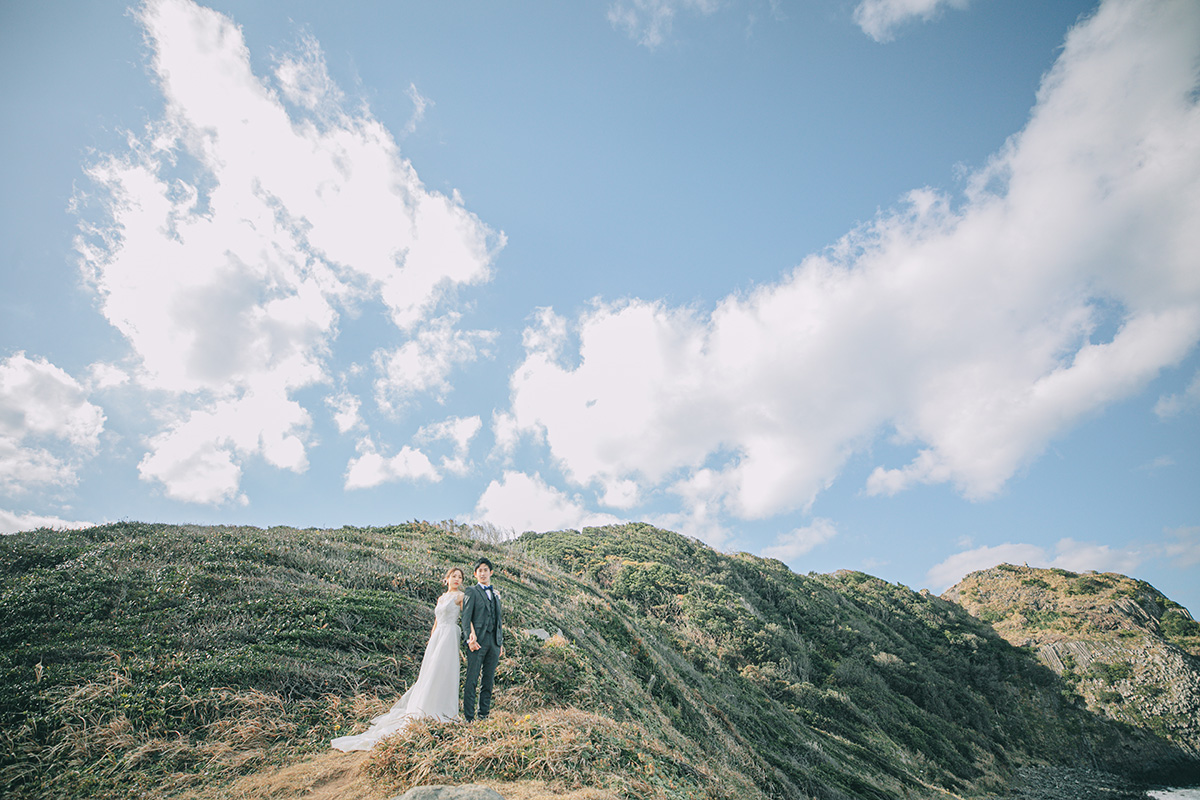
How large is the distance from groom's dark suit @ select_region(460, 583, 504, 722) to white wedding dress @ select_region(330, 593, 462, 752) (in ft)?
0.66

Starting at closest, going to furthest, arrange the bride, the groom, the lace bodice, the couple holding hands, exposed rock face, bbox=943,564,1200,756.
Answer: the bride, the couple holding hands, the groom, the lace bodice, exposed rock face, bbox=943,564,1200,756

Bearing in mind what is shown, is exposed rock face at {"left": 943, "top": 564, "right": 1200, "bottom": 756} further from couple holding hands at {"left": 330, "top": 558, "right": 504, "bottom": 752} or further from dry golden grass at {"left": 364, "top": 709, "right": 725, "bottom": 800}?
couple holding hands at {"left": 330, "top": 558, "right": 504, "bottom": 752}

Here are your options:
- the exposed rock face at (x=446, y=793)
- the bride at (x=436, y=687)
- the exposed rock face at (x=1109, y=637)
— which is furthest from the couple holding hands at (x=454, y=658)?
the exposed rock face at (x=1109, y=637)

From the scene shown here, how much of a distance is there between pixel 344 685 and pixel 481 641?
269 cm

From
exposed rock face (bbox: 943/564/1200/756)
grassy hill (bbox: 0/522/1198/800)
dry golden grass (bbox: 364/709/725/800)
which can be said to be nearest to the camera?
dry golden grass (bbox: 364/709/725/800)

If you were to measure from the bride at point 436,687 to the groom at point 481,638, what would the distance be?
0.21 metres

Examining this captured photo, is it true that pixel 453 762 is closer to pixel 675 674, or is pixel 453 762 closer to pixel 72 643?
pixel 72 643

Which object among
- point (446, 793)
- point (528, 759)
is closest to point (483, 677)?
point (528, 759)

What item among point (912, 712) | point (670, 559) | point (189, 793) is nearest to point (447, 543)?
point (189, 793)

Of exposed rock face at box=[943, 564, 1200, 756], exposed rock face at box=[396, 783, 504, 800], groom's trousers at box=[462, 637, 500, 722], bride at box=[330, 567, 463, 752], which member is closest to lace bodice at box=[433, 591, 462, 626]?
bride at box=[330, 567, 463, 752]

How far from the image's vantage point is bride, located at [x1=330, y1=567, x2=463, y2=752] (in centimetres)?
631

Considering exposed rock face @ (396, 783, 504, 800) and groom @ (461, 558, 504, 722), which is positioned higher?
groom @ (461, 558, 504, 722)

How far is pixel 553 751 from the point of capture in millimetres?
5875

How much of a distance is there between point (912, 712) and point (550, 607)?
32.6 metres
